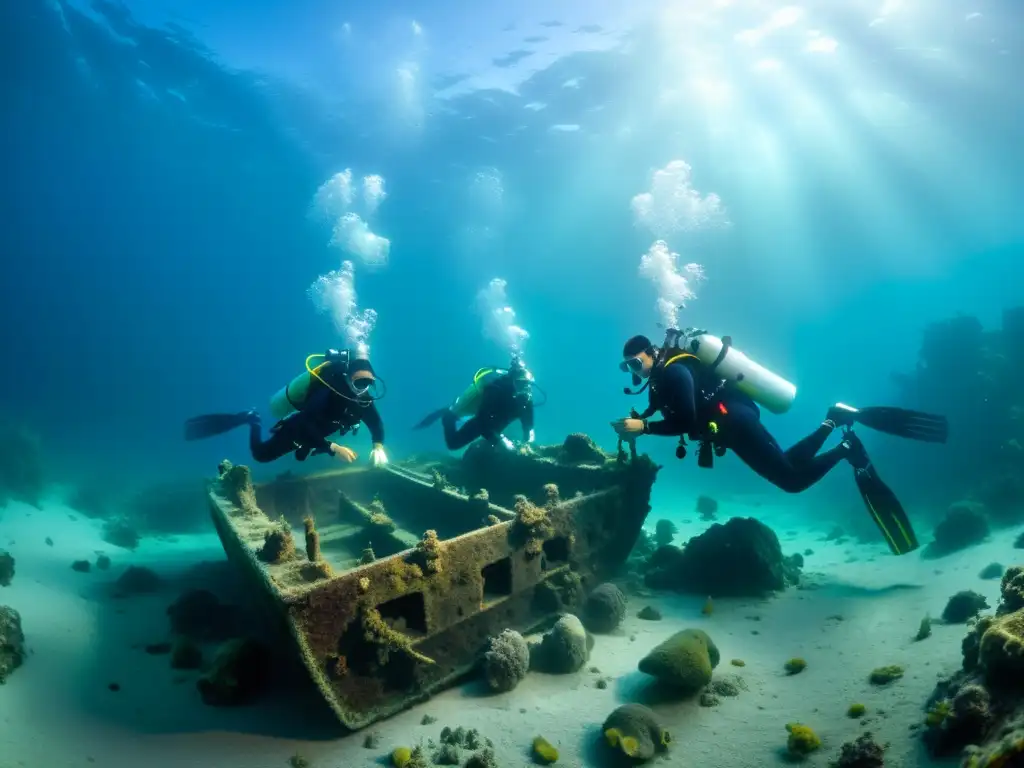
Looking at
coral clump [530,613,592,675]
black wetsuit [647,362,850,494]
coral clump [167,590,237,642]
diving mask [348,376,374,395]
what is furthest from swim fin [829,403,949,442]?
coral clump [167,590,237,642]

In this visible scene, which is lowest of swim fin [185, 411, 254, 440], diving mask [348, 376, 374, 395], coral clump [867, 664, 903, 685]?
coral clump [867, 664, 903, 685]

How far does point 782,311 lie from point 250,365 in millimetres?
124730

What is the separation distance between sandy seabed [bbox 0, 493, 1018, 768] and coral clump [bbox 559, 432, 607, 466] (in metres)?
2.39

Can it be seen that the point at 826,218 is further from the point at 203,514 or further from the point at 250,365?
the point at 250,365

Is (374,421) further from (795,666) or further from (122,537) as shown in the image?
(122,537)

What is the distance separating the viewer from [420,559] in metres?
5.29

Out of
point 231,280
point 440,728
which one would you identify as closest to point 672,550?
point 440,728

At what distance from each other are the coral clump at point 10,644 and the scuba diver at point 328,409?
3.08 m

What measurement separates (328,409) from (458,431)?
3.40 meters

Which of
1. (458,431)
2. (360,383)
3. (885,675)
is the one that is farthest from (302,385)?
(885,675)

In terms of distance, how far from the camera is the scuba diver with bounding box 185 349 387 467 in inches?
285

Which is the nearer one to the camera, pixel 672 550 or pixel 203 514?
pixel 672 550

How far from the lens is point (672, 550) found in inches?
366

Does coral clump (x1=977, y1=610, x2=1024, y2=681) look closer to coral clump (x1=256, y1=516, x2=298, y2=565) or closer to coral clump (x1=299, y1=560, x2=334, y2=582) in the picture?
coral clump (x1=299, y1=560, x2=334, y2=582)
